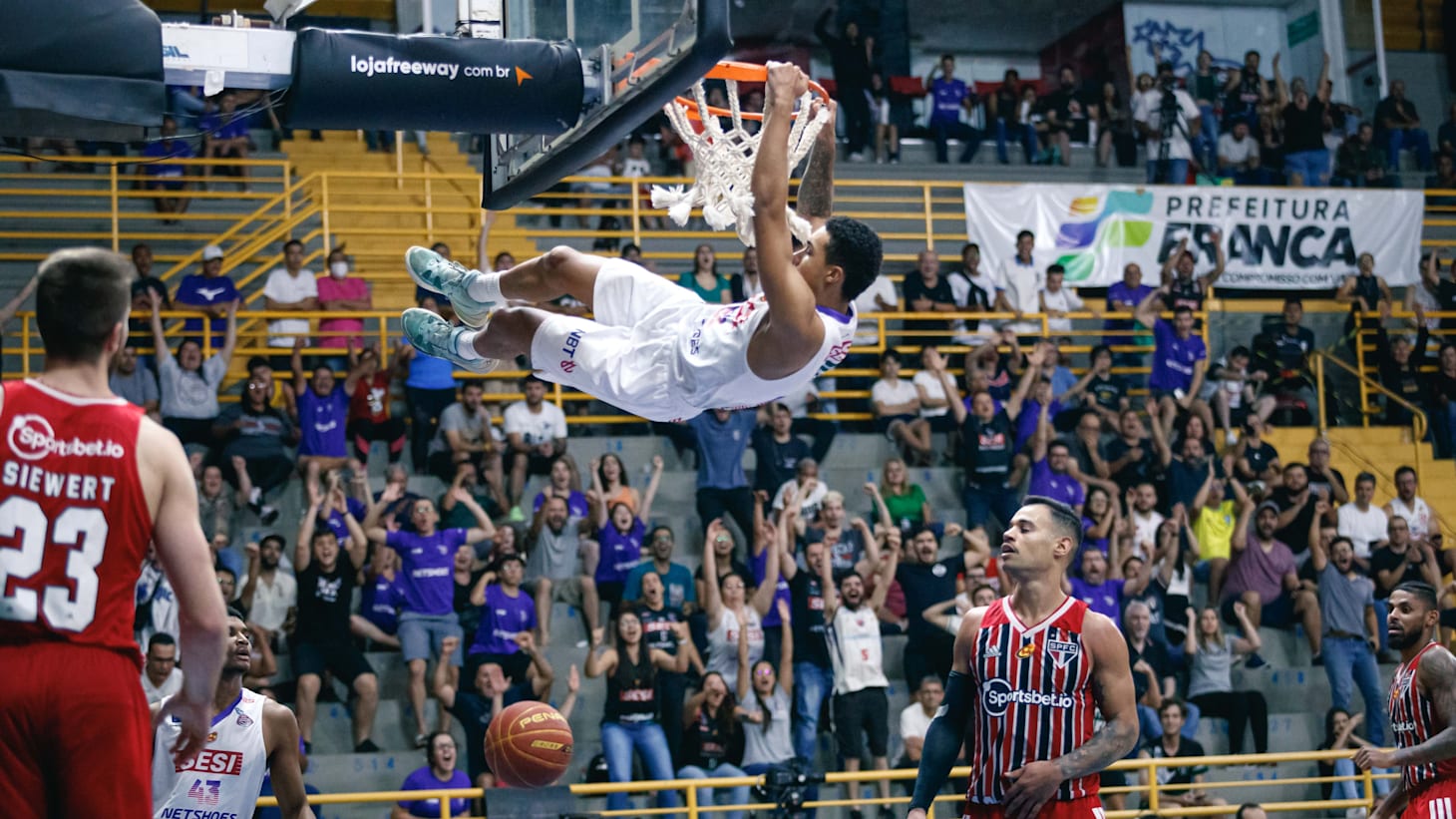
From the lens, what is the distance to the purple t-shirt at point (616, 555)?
44.9ft

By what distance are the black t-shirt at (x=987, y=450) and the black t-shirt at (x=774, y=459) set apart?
65.5 inches

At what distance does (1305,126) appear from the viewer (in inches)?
840

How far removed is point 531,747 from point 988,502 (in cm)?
799

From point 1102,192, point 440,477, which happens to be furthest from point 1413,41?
point 440,477

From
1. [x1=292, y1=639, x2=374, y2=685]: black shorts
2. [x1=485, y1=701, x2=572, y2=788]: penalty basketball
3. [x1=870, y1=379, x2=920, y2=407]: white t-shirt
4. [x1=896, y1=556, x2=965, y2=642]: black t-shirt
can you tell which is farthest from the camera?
[x1=870, y1=379, x2=920, y2=407]: white t-shirt

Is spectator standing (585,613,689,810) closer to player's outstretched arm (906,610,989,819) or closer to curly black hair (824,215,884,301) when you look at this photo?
player's outstretched arm (906,610,989,819)

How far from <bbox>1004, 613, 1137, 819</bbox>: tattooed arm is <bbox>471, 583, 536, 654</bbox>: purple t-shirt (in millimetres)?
6888

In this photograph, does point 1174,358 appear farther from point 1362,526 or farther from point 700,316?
point 700,316

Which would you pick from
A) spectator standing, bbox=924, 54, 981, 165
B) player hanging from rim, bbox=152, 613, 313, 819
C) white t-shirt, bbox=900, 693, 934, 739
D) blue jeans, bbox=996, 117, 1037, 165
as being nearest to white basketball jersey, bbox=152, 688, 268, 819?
player hanging from rim, bbox=152, 613, 313, 819

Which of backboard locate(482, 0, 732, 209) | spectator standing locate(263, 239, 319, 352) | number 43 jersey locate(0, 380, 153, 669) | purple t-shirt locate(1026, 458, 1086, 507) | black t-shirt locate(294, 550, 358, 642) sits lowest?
black t-shirt locate(294, 550, 358, 642)

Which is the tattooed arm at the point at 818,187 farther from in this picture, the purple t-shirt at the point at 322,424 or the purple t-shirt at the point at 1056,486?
the purple t-shirt at the point at 1056,486

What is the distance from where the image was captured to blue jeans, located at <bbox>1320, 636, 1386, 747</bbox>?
1465 cm

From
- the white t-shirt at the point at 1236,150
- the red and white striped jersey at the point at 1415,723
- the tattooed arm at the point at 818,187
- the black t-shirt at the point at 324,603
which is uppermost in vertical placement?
the white t-shirt at the point at 1236,150

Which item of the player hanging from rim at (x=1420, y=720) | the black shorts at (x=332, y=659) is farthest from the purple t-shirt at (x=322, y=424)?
the player hanging from rim at (x=1420, y=720)
